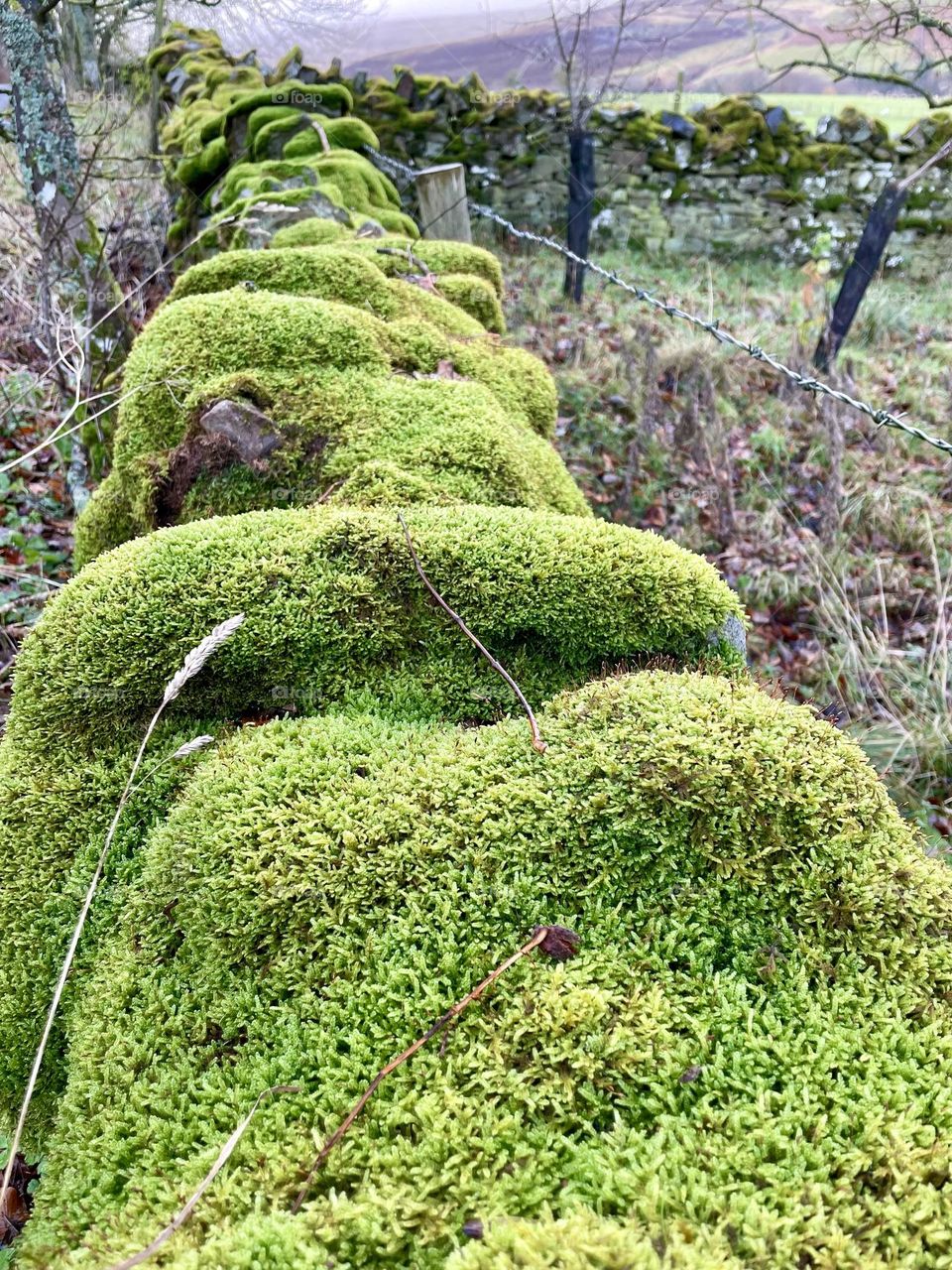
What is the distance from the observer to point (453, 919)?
1450mm

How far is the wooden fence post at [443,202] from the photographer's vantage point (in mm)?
6016

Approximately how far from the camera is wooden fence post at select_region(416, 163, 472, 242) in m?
6.02

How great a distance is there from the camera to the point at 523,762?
1697 millimetres

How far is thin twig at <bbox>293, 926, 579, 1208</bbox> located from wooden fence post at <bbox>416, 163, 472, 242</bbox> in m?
6.16

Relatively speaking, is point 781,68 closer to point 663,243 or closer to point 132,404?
point 663,243

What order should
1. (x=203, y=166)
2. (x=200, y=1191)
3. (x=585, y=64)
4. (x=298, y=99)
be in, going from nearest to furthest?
(x=200, y=1191) → (x=203, y=166) → (x=298, y=99) → (x=585, y=64)

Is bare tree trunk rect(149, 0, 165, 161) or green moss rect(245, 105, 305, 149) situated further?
bare tree trunk rect(149, 0, 165, 161)

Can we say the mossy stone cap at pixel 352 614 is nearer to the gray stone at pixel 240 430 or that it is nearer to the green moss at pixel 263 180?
the gray stone at pixel 240 430

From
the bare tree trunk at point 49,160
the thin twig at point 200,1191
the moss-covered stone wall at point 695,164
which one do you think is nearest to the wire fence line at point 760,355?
the bare tree trunk at point 49,160

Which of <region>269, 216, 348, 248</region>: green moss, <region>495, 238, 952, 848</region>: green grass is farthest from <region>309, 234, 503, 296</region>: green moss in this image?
<region>495, 238, 952, 848</region>: green grass

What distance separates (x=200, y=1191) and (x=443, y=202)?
21.9 ft

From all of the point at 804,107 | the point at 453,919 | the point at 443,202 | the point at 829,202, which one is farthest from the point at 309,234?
the point at 804,107

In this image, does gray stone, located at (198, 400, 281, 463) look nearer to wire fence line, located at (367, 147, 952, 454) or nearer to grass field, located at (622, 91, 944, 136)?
wire fence line, located at (367, 147, 952, 454)

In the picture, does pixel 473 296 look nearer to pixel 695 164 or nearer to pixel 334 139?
pixel 334 139
